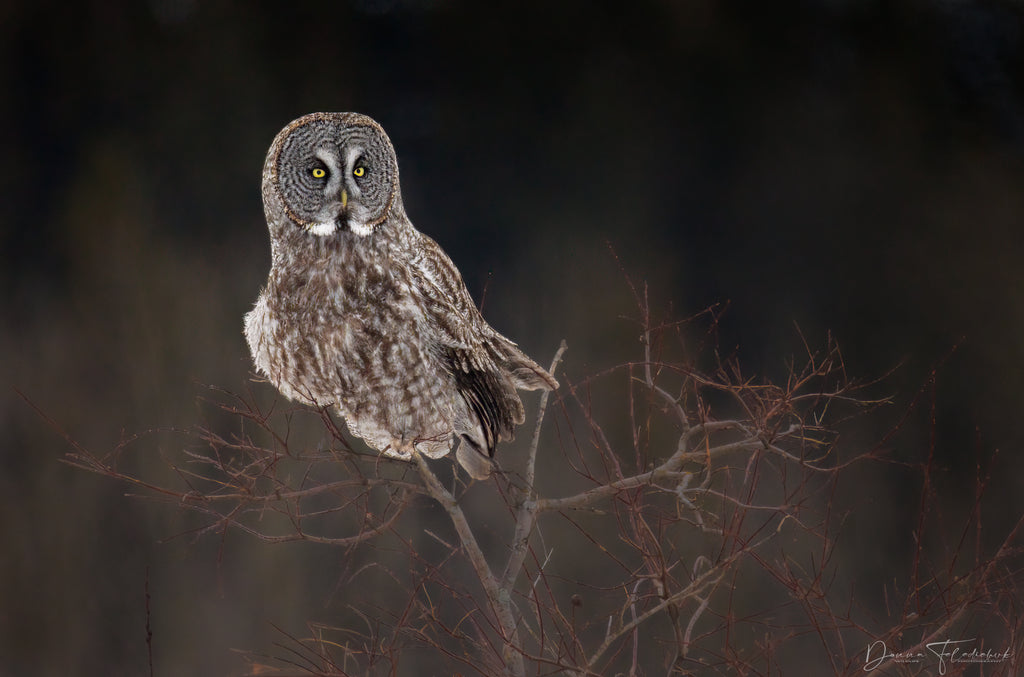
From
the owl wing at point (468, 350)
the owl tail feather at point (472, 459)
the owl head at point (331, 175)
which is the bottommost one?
the owl tail feather at point (472, 459)

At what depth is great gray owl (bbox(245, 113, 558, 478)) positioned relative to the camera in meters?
2.17

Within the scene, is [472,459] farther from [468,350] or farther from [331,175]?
[331,175]

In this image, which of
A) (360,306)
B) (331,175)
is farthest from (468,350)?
(331,175)

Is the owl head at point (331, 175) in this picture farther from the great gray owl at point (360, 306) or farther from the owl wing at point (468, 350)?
the owl wing at point (468, 350)

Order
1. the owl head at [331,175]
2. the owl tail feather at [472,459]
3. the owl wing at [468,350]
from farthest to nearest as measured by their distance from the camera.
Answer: the owl tail feather at [472,459] → the owl wing at [468,350] → the owl head at [331,175]

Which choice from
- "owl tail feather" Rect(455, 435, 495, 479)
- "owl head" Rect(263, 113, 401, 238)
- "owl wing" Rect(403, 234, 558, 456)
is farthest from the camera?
"owl tail feather" Rect(455, 435, 495, 479)

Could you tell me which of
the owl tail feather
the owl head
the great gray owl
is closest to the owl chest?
the great gray owl

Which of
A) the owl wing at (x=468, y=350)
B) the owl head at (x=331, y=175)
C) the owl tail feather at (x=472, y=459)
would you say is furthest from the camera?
the owl tail feather at (x=472, y=459)

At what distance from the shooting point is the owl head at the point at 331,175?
7.06ft

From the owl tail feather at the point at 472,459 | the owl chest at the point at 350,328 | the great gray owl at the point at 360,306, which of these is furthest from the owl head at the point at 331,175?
the owl tail feather at the point at 472,459

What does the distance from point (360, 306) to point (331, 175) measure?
1.16 ft

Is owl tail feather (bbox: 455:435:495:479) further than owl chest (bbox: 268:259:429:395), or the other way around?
owl tail feather (bbox: 455:435:495:479)

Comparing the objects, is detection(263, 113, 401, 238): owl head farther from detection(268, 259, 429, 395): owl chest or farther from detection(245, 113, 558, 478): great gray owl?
detection(268, 259, 429, 395): owl chest

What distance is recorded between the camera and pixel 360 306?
219 cm
